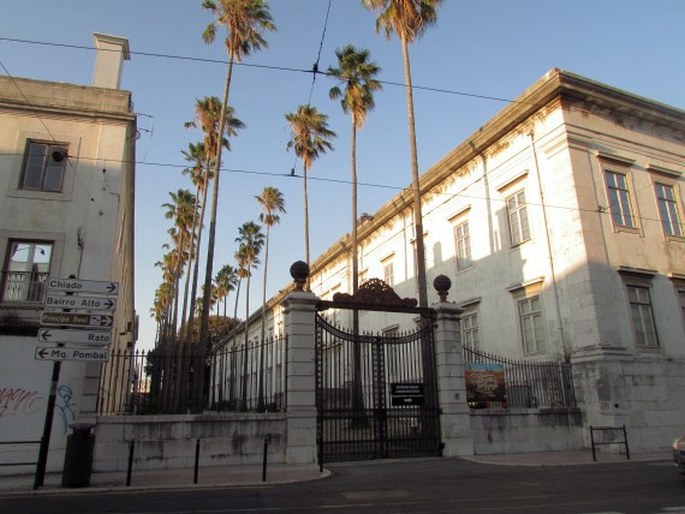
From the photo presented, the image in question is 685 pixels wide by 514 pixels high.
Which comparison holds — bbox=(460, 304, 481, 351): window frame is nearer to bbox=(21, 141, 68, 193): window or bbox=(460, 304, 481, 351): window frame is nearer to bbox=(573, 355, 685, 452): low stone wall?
bbox=(573, 355, 685, 452): low stone wall

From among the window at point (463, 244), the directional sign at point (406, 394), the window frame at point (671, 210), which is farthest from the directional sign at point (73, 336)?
the window frame at point (671, 210)

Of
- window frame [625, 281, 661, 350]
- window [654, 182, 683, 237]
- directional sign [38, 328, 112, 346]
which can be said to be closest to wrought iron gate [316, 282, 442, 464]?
directional sign [38, 328, 112, 346]

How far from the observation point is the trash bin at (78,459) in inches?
392

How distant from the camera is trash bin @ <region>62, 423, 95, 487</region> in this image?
995 cm

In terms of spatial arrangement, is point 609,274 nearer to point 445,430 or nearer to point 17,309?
point 445,430

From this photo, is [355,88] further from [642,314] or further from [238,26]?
[642,314]

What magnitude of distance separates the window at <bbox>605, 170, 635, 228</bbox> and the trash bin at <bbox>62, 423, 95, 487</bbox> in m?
17.9

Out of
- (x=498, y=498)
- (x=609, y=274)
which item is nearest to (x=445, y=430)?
(x=498, y=498)

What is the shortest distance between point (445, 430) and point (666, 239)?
1216 cm

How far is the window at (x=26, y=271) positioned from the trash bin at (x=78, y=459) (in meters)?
5.34

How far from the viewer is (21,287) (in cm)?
1420

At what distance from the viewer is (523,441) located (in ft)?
52.3

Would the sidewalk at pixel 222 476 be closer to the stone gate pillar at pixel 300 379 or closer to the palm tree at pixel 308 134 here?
the stone gate pillar at pixel 300 379

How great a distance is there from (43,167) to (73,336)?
731 centimetres
